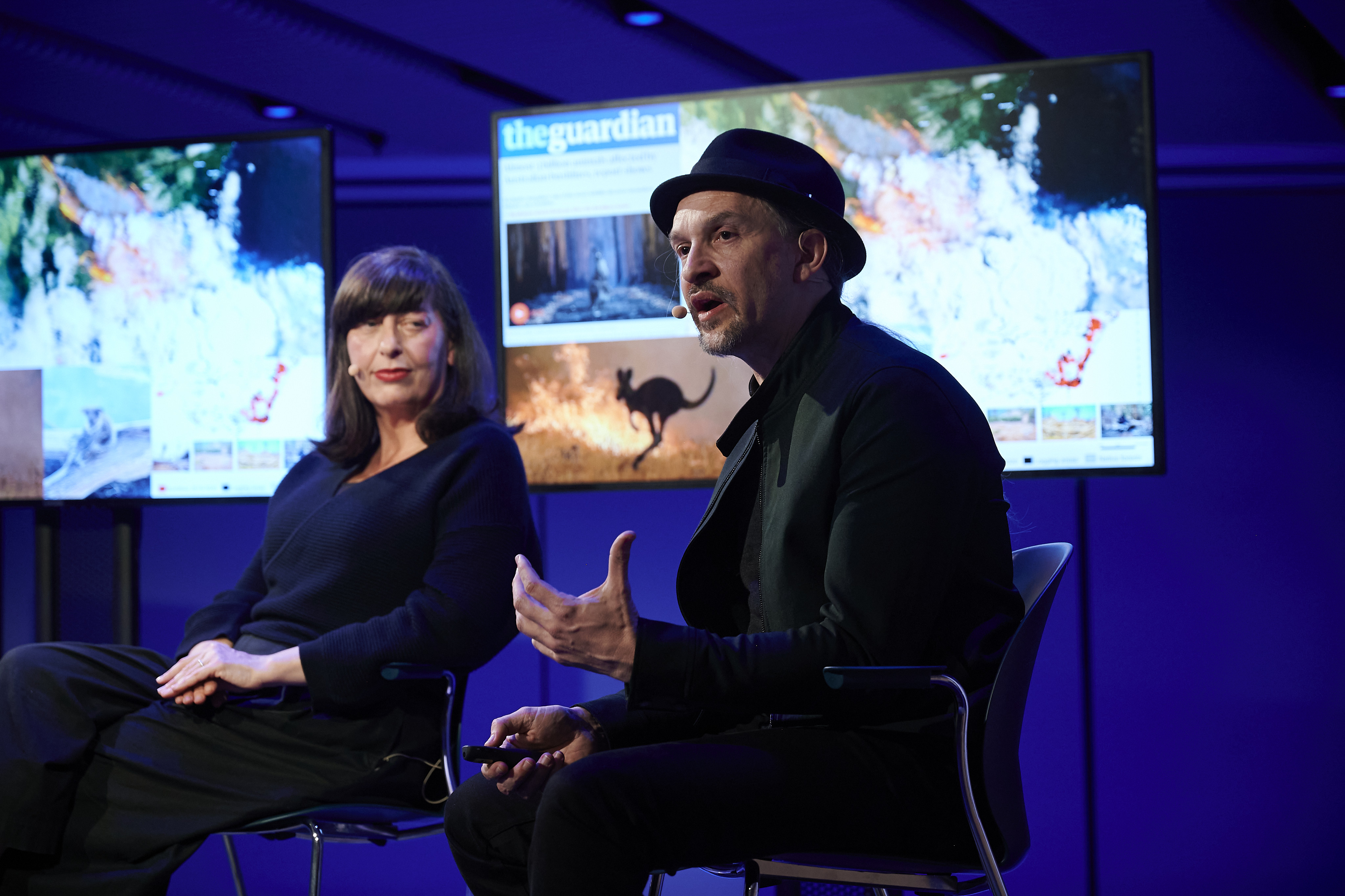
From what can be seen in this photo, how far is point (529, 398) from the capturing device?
10.0 feet

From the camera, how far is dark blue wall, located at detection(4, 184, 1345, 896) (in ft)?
10.1

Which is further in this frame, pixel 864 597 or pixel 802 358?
pixel 802 358

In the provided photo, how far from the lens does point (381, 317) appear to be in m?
2.49

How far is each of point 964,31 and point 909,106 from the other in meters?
0.53

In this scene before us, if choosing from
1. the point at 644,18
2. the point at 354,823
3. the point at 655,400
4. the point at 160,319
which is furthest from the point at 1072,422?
the point at 160,319

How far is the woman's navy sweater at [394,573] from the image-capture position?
2146 millimetres

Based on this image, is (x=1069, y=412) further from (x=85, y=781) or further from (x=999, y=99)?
(x=85, y=781)

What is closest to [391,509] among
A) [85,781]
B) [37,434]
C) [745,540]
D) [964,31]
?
[85,781]

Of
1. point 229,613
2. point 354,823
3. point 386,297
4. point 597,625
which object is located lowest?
point 354,823

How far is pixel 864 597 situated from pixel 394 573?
1.21 meters

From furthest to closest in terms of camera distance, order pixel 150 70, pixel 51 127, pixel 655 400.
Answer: pixel 51 127, pixel 150 70, pixel 655 400

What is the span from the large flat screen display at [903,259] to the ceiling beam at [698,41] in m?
0.30

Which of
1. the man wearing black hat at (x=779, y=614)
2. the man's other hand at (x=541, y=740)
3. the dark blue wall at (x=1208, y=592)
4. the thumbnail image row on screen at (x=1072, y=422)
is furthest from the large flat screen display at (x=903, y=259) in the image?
the man's other hand at (x=541, y=740)

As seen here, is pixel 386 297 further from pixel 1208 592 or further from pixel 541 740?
pixel 1208 592
